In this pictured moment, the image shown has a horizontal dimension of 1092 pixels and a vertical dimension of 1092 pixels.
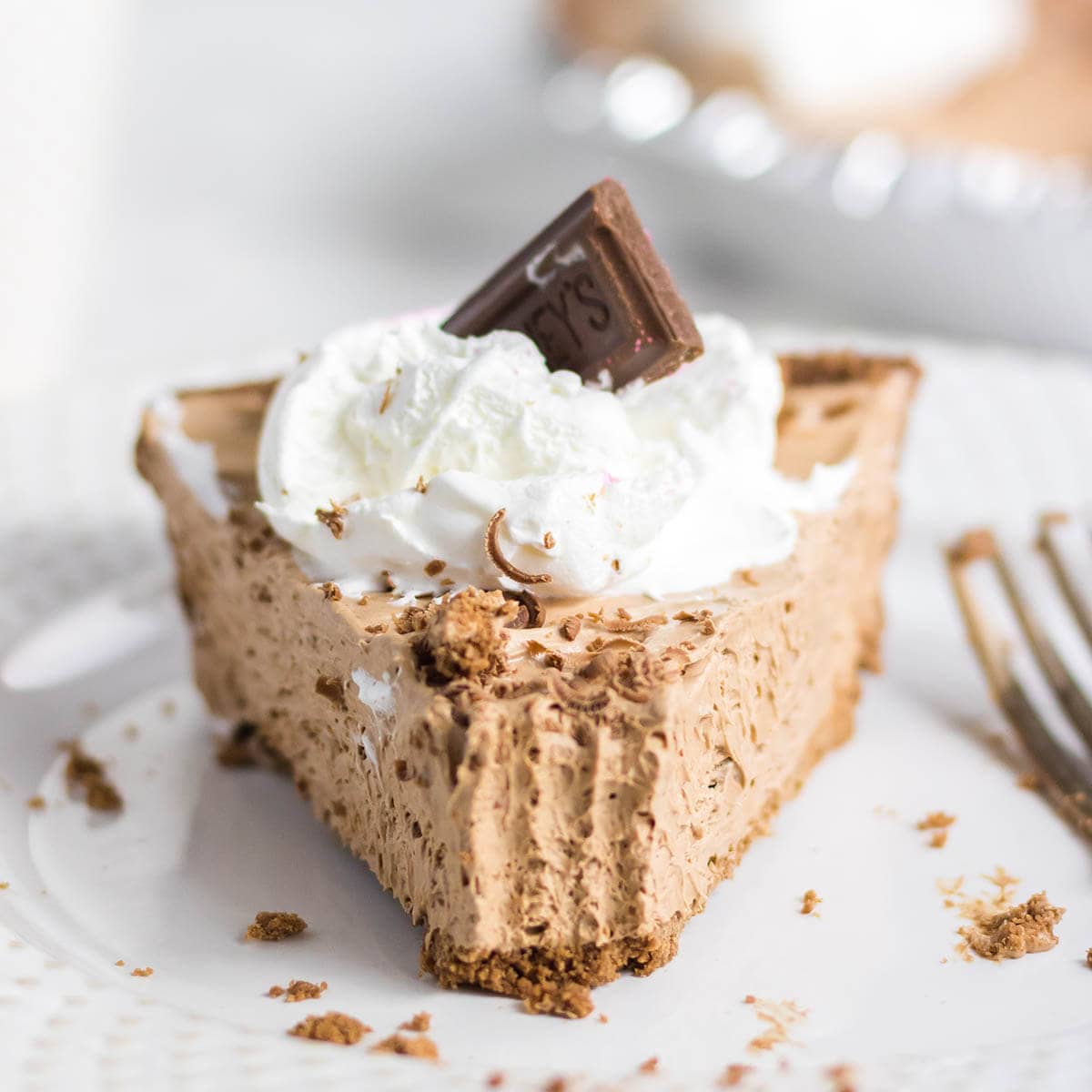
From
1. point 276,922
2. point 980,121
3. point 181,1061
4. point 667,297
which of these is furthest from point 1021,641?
point 980,121

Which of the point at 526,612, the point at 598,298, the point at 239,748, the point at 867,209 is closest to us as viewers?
the point at 526,612

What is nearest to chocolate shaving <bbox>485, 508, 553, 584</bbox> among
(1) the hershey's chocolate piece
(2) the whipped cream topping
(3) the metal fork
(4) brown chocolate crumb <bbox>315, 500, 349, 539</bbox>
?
(4) brown chocolate crumb <bbox>315, 500, 349, 539</bbox>

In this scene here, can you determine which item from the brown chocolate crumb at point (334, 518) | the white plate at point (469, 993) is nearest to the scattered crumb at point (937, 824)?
the white plate at point (469, 993)

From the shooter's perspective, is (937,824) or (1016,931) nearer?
(1016,931)

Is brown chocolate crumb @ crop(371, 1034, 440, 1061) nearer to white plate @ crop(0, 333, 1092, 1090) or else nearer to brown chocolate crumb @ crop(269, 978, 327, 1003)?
white plate @ crop(0, 333, 1092, 1090)

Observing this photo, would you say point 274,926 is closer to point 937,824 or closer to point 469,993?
point 469,993

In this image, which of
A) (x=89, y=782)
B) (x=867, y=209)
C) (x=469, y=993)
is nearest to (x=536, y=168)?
(x=867, y=209)

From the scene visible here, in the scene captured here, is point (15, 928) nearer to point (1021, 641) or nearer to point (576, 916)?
point (576, 916)
